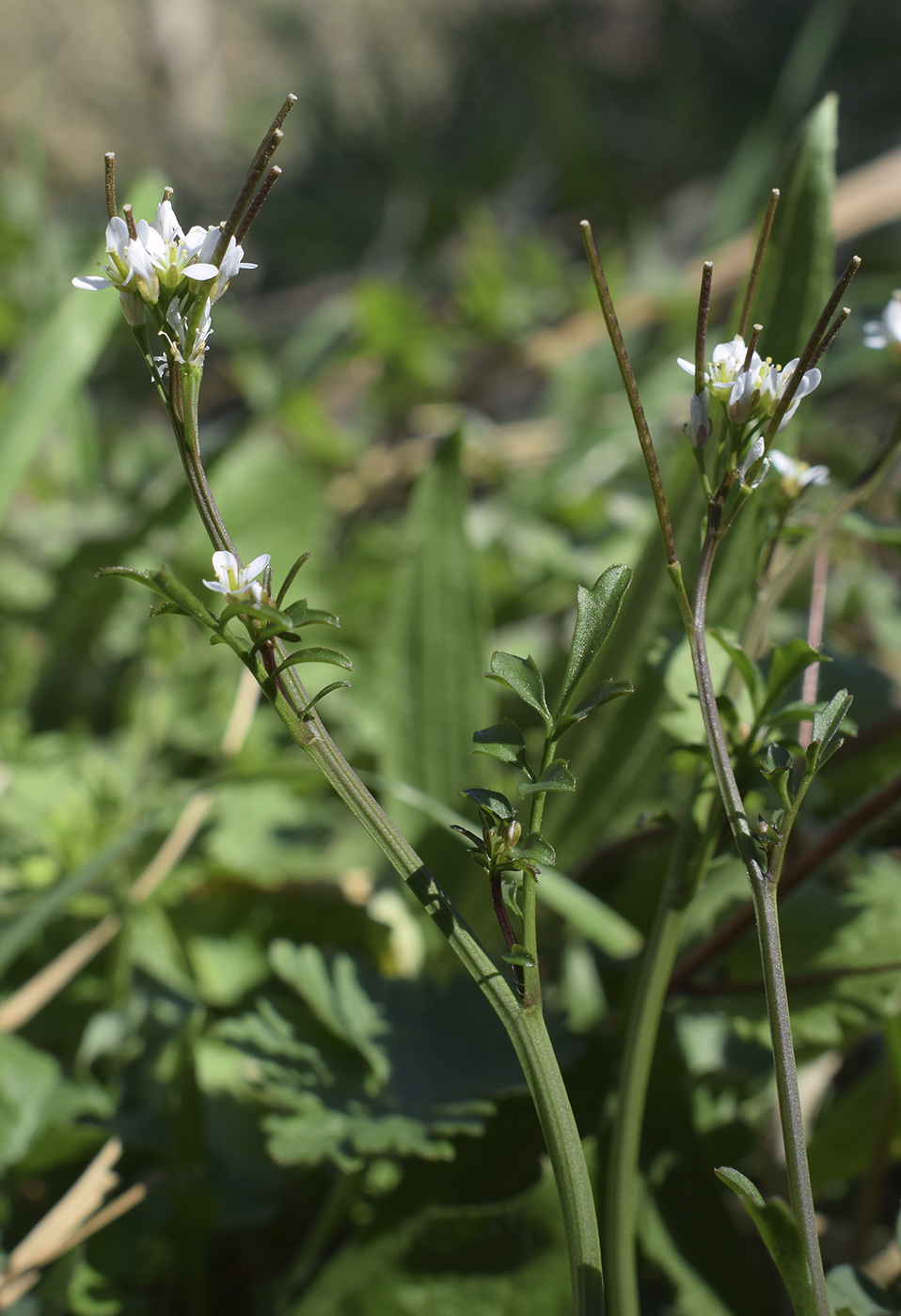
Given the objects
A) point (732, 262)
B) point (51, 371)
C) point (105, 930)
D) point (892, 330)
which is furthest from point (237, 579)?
point (732, 262)

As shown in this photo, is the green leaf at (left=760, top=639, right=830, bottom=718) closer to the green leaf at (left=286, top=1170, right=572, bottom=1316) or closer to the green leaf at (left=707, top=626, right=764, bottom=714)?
the green leaf at (left=707, top=626, right=764, bottom=714)

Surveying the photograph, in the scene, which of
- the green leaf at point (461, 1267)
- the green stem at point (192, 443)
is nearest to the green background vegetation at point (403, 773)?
the green leaf at point (461, 1267)

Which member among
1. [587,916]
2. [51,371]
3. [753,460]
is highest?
[51,371]

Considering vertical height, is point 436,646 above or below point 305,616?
above

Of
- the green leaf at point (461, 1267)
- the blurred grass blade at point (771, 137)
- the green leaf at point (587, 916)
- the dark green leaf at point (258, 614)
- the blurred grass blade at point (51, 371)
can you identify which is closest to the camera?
the dark green leaf at point (258, 614)

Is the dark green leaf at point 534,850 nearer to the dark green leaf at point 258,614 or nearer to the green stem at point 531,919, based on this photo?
the green stem at point 531,919

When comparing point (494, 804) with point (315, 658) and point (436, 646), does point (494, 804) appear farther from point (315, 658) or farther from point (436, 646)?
point (436, 646)

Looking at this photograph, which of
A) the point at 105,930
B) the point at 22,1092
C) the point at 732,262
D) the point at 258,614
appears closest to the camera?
the point at 258,614
